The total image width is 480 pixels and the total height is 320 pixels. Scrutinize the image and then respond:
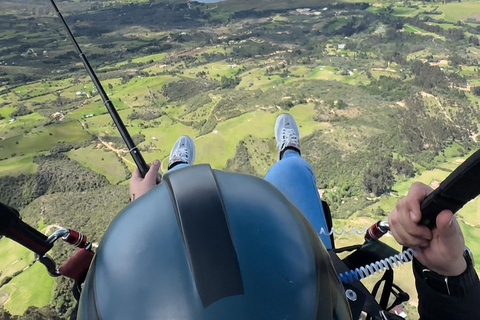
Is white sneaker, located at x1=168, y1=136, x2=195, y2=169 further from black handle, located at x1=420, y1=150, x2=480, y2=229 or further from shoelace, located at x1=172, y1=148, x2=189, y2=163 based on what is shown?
black handle, located at x1=420, y1=150, x2=480, y2=229

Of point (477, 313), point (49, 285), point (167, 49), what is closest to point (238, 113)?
point (49, 285)

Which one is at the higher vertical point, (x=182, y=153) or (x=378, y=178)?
(x=182, y=153)

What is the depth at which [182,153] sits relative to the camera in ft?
12.0

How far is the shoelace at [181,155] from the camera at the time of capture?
139 inches

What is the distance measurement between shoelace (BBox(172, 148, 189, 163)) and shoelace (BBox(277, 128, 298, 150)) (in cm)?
A: 111

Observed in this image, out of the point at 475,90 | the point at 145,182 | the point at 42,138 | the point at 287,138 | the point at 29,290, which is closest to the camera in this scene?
the point at 145,182

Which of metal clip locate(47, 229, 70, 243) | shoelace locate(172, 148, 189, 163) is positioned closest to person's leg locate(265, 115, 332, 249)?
shoelace locate(172, 148, 189, 163)

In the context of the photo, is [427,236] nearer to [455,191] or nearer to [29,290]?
[455,191]

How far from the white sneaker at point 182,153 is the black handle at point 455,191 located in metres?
2.72

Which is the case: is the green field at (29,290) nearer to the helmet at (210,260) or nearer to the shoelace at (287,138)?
the shoelace at (287,138)

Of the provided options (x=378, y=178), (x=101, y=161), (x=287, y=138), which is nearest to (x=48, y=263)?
(x=287, y=138)

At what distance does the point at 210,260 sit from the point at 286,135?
3325 mm

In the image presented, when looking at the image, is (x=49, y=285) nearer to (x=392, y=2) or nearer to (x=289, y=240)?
(x=289, y=240)

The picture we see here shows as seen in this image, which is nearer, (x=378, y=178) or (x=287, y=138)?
(x=287, y=138)
